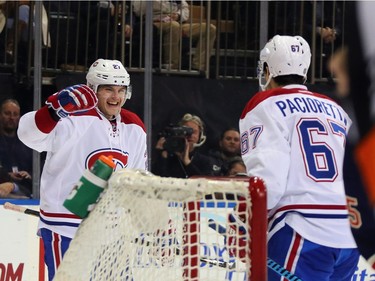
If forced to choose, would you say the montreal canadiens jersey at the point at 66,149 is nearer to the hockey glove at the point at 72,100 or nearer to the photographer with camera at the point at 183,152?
the hockey glove at the point at 72,100

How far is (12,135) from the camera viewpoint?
212 inches

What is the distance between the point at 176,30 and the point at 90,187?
3.94 m

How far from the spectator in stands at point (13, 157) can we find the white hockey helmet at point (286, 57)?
249 centimetres

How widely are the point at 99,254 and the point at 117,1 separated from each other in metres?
3.73

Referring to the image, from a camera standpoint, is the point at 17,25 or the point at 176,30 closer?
the point at 17,25

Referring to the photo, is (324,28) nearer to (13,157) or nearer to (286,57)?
(13,157)

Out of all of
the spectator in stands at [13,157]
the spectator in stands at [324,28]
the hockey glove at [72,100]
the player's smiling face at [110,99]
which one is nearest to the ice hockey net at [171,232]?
the hockey glove at [72,100]

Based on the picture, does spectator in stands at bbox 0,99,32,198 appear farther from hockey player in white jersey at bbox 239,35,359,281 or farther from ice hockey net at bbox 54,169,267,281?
ice hockey net at bbox 54,169,267,281

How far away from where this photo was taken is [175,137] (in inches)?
225

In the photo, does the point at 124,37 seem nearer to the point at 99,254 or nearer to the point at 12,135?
the point at 12,135

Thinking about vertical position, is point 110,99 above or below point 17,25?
below

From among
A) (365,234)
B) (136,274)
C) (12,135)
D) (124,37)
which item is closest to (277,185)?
(136,274)

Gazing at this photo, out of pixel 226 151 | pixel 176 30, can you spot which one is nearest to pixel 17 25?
pixel 176 30

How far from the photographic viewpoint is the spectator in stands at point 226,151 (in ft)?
18.7
